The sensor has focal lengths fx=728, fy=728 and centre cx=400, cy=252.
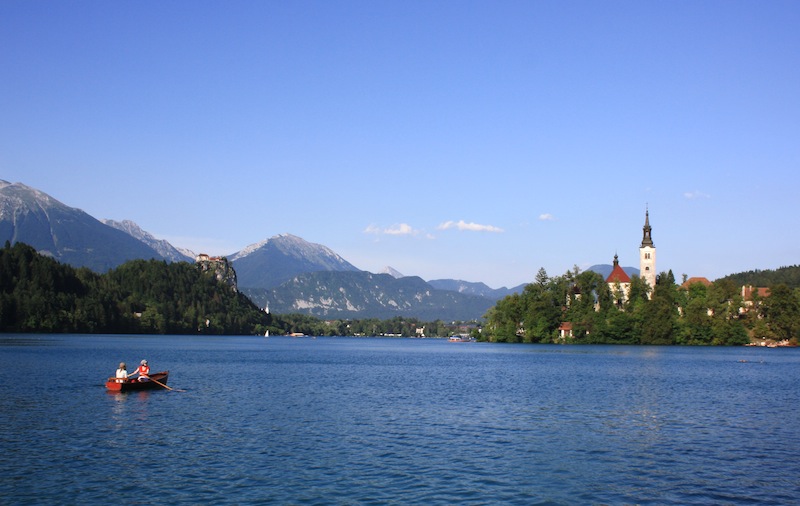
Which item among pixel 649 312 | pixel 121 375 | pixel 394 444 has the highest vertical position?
pixel 649 312

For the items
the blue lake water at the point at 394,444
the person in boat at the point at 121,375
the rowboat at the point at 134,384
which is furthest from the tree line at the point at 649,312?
the person in boat at the point at 121,375

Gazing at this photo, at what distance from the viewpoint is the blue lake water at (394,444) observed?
2494cm

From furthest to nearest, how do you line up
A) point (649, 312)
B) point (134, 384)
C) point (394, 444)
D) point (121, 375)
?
1. point (649, 312)
2. point (134, 384)
3. point (121, 375)
4. point (394, 444)

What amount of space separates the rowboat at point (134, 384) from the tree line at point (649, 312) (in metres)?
129

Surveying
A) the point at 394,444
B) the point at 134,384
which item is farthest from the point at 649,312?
the point at 394,444

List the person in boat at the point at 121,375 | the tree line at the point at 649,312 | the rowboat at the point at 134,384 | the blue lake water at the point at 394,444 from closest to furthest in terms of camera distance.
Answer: the blue lake water at the point at 394,444 < the person in boat at the point at 121,375 < the rowboat at the point at 134,384 < the tree line at the point at 649,312

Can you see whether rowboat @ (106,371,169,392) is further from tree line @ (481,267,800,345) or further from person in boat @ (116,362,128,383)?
tree line @ (481,267,800,345)

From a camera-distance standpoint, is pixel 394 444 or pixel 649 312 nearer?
pixel 394 444

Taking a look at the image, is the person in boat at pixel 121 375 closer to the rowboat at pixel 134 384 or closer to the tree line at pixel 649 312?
the rowboat at pixel 134 384

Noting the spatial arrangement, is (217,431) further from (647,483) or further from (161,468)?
(647,483)

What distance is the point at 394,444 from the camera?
33438 mm

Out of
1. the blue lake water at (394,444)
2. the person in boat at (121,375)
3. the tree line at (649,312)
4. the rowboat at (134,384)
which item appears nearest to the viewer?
the blue lake water at (394,444)

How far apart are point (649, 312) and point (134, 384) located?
13854cm

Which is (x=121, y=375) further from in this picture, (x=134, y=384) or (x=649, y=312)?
(x=649, y=312)
